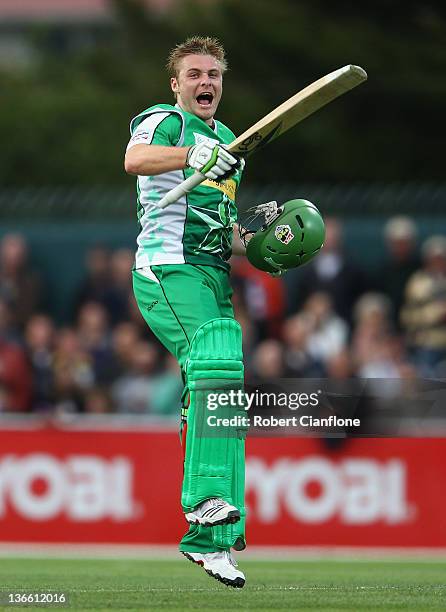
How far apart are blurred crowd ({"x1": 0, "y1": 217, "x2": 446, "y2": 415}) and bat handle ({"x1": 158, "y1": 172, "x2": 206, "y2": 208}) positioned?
622 cm

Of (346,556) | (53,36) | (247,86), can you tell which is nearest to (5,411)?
(346,556)

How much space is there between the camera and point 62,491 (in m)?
13.7

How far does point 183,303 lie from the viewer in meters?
8.28

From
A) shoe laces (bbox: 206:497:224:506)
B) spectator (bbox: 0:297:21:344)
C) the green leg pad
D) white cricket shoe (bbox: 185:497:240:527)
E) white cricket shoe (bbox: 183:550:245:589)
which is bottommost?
white cricket shoe (bbox: 183:550:245:589)

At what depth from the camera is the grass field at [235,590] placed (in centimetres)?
759

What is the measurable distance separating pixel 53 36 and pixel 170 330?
240 feet

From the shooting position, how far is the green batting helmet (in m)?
8.48

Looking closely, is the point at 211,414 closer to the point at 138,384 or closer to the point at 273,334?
the point at 138,384

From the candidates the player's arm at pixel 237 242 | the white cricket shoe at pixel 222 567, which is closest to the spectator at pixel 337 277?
the player's arm at pixel 237 242

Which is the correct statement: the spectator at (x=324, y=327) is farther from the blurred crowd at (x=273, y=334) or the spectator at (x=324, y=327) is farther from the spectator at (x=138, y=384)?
the spectator at (x=138, y=384)

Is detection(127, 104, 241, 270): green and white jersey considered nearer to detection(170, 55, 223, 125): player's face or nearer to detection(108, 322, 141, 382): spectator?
detection(170, 55, 223, 125): player's face

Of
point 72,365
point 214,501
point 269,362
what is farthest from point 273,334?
point 214,501

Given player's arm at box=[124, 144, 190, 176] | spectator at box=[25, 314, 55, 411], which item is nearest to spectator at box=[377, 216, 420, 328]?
spectator at box=[25, 314, 55, 411]

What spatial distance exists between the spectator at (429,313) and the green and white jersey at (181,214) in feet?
20.0
